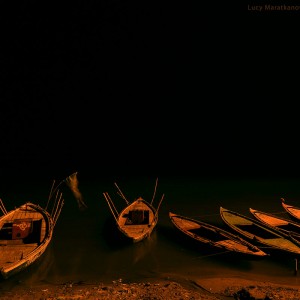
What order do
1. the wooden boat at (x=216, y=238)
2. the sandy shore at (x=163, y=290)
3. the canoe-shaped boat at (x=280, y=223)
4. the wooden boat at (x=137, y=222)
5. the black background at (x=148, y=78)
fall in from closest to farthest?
the sandy shore at (x=163, y=290), the wooden boat at (x=216, y=238), the wooden boat at (x=137, y=222), the canoe-shaped boat at (x=280, y=223), the black background at (x=148, y=78)

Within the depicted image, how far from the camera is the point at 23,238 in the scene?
11453 millimetres

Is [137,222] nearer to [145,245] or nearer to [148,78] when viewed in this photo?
[145,245]

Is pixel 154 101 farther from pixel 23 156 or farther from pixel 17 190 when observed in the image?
pixel 17 190

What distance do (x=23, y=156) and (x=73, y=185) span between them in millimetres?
12715

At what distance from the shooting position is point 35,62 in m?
47.2

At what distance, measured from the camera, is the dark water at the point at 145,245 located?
10.5m

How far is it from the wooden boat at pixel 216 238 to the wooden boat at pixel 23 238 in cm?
439

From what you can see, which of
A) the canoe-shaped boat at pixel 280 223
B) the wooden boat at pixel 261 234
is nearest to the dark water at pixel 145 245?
the wooden boat at pixel 261 234

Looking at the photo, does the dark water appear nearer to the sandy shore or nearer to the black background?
the sandy shore

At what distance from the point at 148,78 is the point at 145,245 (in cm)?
3643

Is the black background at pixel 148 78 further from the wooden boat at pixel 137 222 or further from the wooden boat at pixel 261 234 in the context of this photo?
the wooden boat at pixel 261 234

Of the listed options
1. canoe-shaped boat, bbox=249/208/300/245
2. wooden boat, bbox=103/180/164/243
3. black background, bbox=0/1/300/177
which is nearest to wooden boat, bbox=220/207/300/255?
canoe-shaped boat, bbox=249/208/300/245

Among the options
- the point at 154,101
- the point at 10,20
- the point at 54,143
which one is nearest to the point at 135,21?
the point at 154,101

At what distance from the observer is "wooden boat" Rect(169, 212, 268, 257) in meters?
10.4
